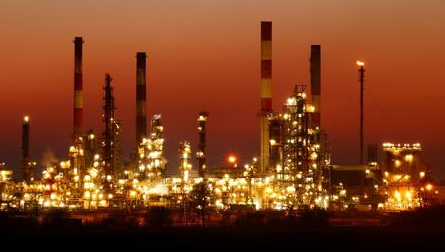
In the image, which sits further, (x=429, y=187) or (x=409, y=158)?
(x=409, y=158)

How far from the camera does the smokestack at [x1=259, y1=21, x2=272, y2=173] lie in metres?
77.3

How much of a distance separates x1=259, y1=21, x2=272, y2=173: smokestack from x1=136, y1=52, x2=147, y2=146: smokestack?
13.6 m

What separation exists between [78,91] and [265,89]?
668 inches

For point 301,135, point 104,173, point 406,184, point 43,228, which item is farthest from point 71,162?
point 43,228

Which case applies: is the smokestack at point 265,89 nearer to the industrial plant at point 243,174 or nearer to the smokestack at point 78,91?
the industrial plant at point 243,174

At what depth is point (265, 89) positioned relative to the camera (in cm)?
7738

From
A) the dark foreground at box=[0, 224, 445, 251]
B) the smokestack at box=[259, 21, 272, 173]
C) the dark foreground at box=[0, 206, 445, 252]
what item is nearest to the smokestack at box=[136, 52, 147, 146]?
the smokestack at box=[259, 21, 272, 173]

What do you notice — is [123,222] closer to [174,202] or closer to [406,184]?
[174,202]

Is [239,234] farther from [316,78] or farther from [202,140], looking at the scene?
[316,78]

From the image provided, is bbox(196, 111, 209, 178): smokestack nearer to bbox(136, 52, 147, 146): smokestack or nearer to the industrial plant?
the industrial plant

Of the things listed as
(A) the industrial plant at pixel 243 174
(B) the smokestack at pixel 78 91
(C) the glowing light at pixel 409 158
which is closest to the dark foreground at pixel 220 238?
(A) the industrial plant at pixel 243 174

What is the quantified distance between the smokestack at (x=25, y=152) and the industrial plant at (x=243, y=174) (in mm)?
87

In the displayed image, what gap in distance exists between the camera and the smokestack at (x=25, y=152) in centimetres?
8612

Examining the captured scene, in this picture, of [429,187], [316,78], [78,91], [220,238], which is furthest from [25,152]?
[220,238]
